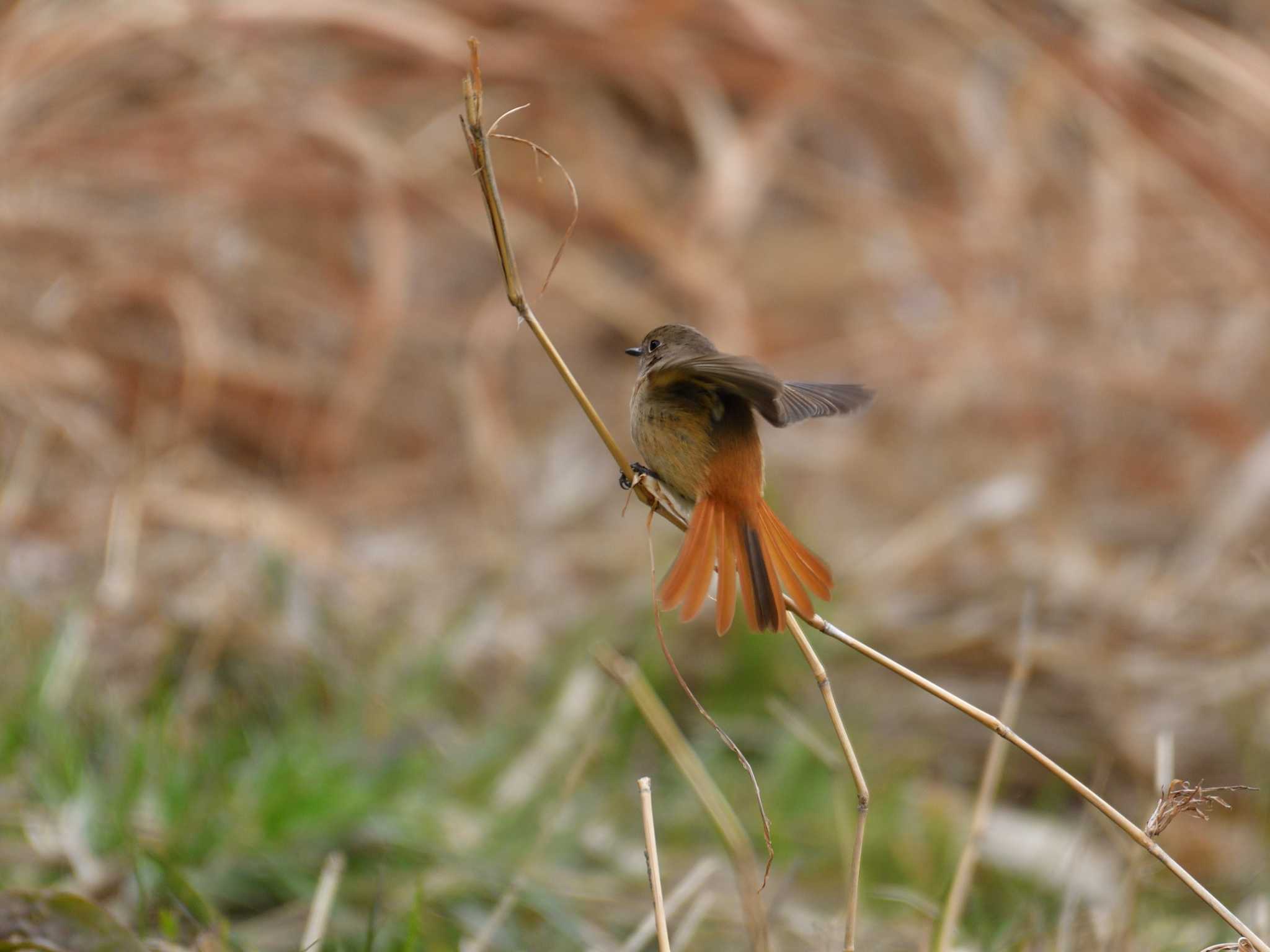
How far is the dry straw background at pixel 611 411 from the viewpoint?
8.93ft

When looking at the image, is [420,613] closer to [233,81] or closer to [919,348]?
[233,81]

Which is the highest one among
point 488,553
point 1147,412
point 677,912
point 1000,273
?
point 1000,273

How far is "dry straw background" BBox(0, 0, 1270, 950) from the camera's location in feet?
8.93

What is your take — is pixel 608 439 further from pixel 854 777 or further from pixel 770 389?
pixel 854 777

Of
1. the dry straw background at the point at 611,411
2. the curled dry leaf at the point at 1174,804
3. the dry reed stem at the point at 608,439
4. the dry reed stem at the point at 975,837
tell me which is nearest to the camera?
the dry reed stem at the point at 608,439

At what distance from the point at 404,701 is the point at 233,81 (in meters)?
2.12

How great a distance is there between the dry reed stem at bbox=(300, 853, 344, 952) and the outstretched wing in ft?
2.79

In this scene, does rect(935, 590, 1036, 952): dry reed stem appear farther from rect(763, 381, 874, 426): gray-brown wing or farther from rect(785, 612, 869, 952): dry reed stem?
rect(763, 381, 874, 426): gray-brown wing

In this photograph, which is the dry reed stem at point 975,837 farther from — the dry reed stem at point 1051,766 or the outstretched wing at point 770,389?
the outstretched wing at point 770,389

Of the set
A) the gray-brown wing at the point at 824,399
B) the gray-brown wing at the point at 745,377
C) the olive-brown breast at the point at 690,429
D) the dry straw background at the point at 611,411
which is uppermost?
the gray-brown wing at the point at 745,377

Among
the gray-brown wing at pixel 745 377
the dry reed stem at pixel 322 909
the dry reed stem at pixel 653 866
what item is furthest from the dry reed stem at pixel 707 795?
the dry reed stem at pixel 322 909

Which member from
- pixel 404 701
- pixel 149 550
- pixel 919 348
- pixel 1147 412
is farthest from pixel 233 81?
pixel 1147 412

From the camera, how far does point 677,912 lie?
2.07 m

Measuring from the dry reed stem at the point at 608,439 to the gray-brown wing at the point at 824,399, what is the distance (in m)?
0.32
